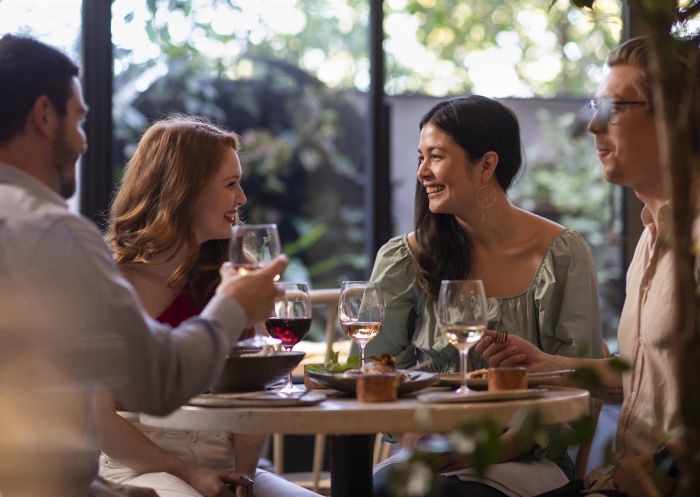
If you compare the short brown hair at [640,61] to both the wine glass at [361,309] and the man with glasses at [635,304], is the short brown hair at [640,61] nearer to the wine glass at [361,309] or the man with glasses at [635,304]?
the man with glasses at [635,304]

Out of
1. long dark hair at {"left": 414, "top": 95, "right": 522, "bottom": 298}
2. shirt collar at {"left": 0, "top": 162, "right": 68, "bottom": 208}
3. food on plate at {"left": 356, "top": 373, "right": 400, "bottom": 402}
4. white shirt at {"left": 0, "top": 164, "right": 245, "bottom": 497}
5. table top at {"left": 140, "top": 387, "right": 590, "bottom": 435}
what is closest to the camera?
white shirt at {"left": 0, "top": 164, "right": 245, "bottom": 497}

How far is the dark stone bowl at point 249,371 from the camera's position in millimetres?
1865

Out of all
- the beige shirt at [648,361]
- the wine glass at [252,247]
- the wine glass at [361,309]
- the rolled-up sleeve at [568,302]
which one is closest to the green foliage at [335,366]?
the wine glass at [361,309]

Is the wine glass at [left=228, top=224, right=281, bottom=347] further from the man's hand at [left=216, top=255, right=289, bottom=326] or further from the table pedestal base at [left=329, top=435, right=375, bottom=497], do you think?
the table pedestal base at [left=329, top=435, right=375, bottom=497]

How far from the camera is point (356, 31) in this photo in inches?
173

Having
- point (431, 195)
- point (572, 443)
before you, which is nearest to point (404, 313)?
point (431, 195)

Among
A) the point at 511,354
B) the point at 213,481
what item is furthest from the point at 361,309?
the point at 213,481

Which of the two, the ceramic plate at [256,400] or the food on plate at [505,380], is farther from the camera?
the food on plate at [505,380]

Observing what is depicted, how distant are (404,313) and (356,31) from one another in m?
2.07

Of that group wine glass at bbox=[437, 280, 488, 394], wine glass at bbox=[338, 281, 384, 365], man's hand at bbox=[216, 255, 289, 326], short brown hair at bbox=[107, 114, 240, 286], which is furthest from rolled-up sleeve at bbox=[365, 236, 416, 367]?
man's hand at bbox=[216, 255, 289, 326]

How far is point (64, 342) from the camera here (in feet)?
4.58

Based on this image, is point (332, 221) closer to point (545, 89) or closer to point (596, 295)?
point (545, 89)

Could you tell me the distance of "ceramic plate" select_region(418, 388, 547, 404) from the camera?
66.3 inches

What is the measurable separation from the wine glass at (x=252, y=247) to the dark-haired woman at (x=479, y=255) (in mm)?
896
